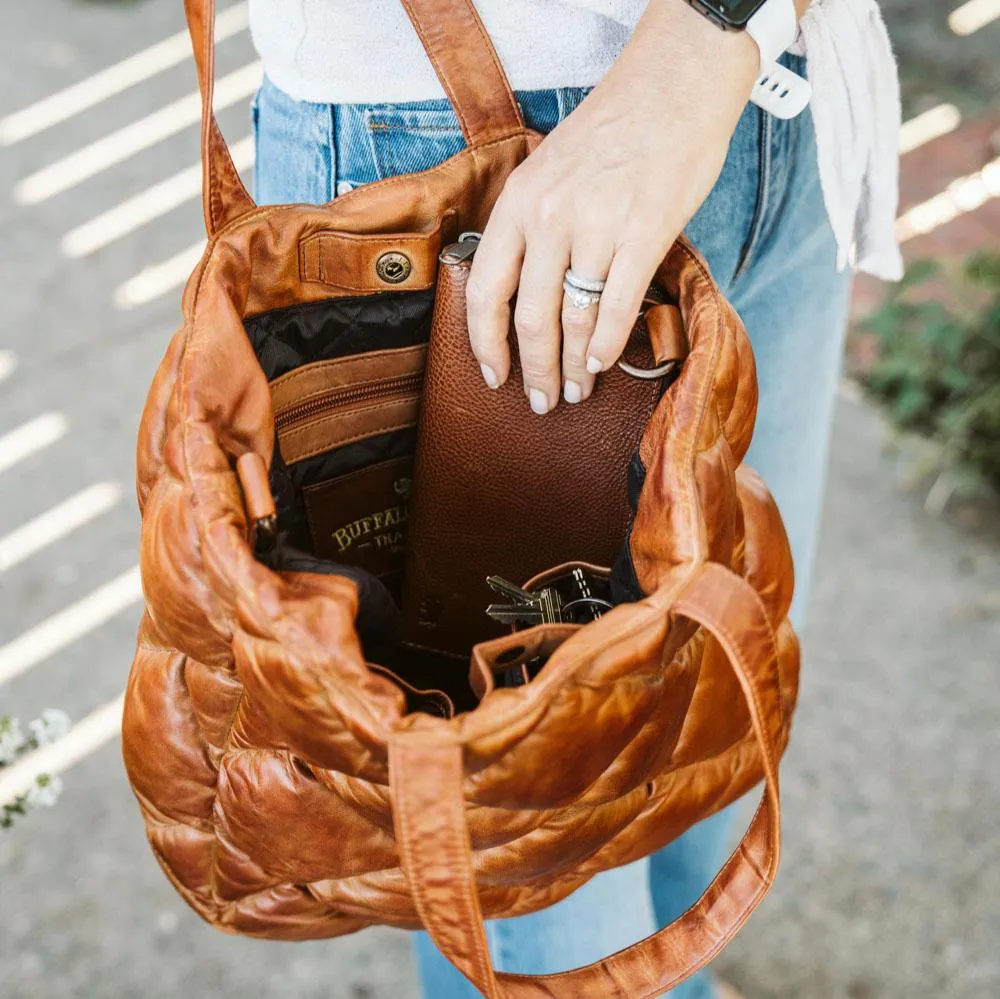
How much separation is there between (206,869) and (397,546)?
0.32 meters

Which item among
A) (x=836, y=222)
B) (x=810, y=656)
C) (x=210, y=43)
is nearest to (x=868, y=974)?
(x=810, y=656)

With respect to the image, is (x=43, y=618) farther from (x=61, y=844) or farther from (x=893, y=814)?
(x=893, y=814)

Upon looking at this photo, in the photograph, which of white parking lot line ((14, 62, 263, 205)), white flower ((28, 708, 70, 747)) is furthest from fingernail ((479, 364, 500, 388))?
white parking lot line ((14, 62, 263, 205))

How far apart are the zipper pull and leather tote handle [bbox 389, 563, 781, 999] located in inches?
12.2

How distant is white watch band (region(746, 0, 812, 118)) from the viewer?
0.79 meters

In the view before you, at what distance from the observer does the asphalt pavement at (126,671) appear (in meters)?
1.62

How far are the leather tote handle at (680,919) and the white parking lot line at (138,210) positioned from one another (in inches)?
88.7

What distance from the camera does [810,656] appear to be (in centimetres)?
196

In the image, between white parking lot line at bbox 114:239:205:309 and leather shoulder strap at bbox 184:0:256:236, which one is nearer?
leather shoulder strap at bbox 184:0:256:236

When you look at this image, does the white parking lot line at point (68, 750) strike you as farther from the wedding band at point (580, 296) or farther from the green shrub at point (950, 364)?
the green shrub at point (950, 364)

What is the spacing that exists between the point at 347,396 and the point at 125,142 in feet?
7.43

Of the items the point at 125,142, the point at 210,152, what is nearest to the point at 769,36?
the point at 210,152

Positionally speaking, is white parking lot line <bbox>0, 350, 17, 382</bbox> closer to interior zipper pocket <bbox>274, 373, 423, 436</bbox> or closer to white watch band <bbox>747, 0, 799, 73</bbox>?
interior zipper pocket <bbox>274, 373, 423, 436</bbox>

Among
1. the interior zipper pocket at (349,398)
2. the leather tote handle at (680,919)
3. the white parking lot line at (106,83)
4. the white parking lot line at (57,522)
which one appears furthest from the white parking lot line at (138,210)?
the leather tote handle at (680,919)
